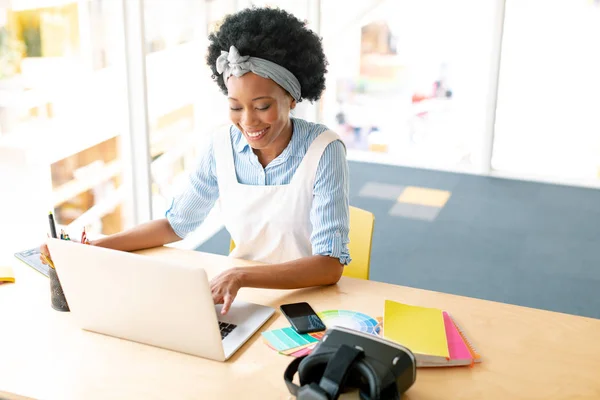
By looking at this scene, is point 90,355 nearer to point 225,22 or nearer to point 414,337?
point 414,337

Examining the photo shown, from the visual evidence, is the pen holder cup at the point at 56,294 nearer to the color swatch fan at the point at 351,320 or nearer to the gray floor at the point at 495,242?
the color swatch fan at the point at 351,320

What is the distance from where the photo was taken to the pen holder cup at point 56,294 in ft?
5.85

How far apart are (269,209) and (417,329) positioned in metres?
0.67

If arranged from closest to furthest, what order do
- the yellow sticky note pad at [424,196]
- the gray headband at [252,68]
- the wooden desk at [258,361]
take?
1. the wooden desk at [258,361]
2. the gray headband at [252,68]
3. the yellow sticky note pad at [424,196]

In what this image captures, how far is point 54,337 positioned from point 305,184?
820mm

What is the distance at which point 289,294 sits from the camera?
6.27ft

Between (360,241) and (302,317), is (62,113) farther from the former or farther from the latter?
(302,317)

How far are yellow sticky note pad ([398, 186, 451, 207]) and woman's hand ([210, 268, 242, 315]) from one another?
3032 millimetres

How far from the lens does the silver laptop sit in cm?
149

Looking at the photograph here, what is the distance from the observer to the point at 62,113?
2.90 meters

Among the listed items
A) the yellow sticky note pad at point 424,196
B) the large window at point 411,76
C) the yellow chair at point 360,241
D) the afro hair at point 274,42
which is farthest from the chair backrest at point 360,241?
the large window at point 411,76

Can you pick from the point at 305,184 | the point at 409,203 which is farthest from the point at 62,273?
the point at 409,203

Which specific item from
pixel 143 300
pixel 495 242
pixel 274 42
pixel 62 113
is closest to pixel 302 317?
pixel 143 300

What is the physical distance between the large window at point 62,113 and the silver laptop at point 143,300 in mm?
1012
